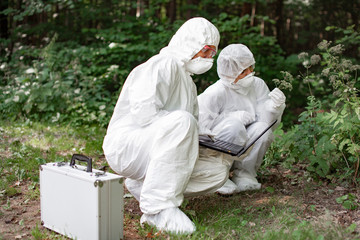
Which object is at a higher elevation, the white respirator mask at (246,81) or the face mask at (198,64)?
the face mask at (198,64)

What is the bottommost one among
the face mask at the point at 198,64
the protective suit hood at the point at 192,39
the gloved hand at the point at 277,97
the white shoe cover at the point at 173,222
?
the white shoe cover at the point at 173,222

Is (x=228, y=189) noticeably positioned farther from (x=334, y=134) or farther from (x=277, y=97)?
(x=334, y=134)

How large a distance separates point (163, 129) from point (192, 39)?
752mm

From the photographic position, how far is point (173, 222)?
2.65 metres

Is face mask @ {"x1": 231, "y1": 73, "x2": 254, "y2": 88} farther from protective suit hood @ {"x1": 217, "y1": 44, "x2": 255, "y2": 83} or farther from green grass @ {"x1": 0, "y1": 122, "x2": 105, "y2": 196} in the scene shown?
green grass @ {"x1": 0, "y1": 122, "x2": 105, "y2": 196}

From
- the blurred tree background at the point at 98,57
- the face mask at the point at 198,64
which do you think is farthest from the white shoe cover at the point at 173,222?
the blurred tree background at the point at 98,57

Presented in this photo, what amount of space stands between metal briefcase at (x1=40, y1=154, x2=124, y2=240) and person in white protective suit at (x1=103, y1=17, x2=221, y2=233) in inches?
10.8

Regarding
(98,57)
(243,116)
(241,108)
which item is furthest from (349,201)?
(98,57)

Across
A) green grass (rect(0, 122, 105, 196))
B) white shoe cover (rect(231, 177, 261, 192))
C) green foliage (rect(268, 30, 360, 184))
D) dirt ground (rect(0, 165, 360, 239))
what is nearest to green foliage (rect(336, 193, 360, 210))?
dirt ground (rect(0, 165, 360, 239))

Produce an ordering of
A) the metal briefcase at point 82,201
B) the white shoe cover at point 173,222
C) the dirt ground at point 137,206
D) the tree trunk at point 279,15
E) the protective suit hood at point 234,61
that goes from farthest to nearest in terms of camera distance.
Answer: the tree trunk at point 279,15, the protective suit hood at point 234,61, the dirt ground at point 137,206, the white shoe cover at point 173,222, the metal briefcase at point 82,201

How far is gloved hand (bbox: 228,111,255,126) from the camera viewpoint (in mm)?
3722

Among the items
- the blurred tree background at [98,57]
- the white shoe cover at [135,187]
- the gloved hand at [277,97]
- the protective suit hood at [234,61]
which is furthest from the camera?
the blurred tree background at [98,57]

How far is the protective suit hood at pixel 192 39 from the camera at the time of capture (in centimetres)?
300

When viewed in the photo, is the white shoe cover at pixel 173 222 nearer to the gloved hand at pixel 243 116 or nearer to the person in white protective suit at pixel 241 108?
the person in white protective suit at pixel 241 108
